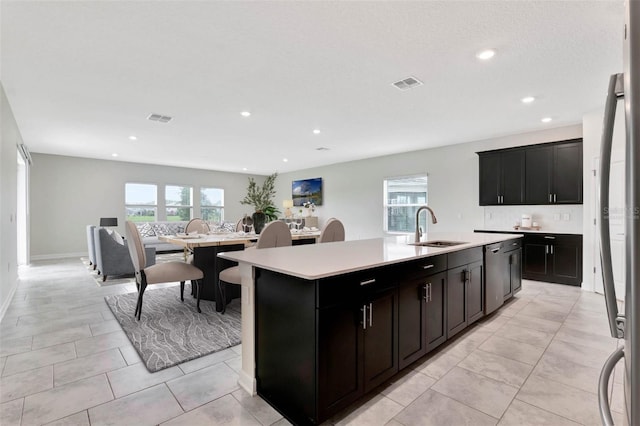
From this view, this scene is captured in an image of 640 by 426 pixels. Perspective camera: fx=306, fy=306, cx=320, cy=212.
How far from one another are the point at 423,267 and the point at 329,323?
0.99 metres

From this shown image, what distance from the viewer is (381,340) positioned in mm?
1905

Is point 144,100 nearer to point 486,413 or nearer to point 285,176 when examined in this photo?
point 486,413

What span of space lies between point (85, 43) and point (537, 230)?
260 inches

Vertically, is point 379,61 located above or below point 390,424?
above

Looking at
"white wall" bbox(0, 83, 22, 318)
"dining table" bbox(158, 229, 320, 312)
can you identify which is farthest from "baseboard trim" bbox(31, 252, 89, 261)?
"dining table" bbox(158, 229, 320, 312)

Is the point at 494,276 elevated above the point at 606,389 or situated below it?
below

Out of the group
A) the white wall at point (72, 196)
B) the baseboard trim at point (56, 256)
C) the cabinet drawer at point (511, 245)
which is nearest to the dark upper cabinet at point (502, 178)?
the cabinet drawer at point (511, 245)

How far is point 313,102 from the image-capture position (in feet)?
13.3

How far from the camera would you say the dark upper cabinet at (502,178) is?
17.6 ft

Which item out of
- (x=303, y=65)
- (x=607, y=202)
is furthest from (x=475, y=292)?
(x=303, y=65)

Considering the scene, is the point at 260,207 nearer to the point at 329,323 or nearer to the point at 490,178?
the point at 329,323

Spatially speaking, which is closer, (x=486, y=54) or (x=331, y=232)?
(x=486, y=54)

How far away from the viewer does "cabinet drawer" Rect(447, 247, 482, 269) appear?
261 cm

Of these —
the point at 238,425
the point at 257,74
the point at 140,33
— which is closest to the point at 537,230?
the point at 257,74
